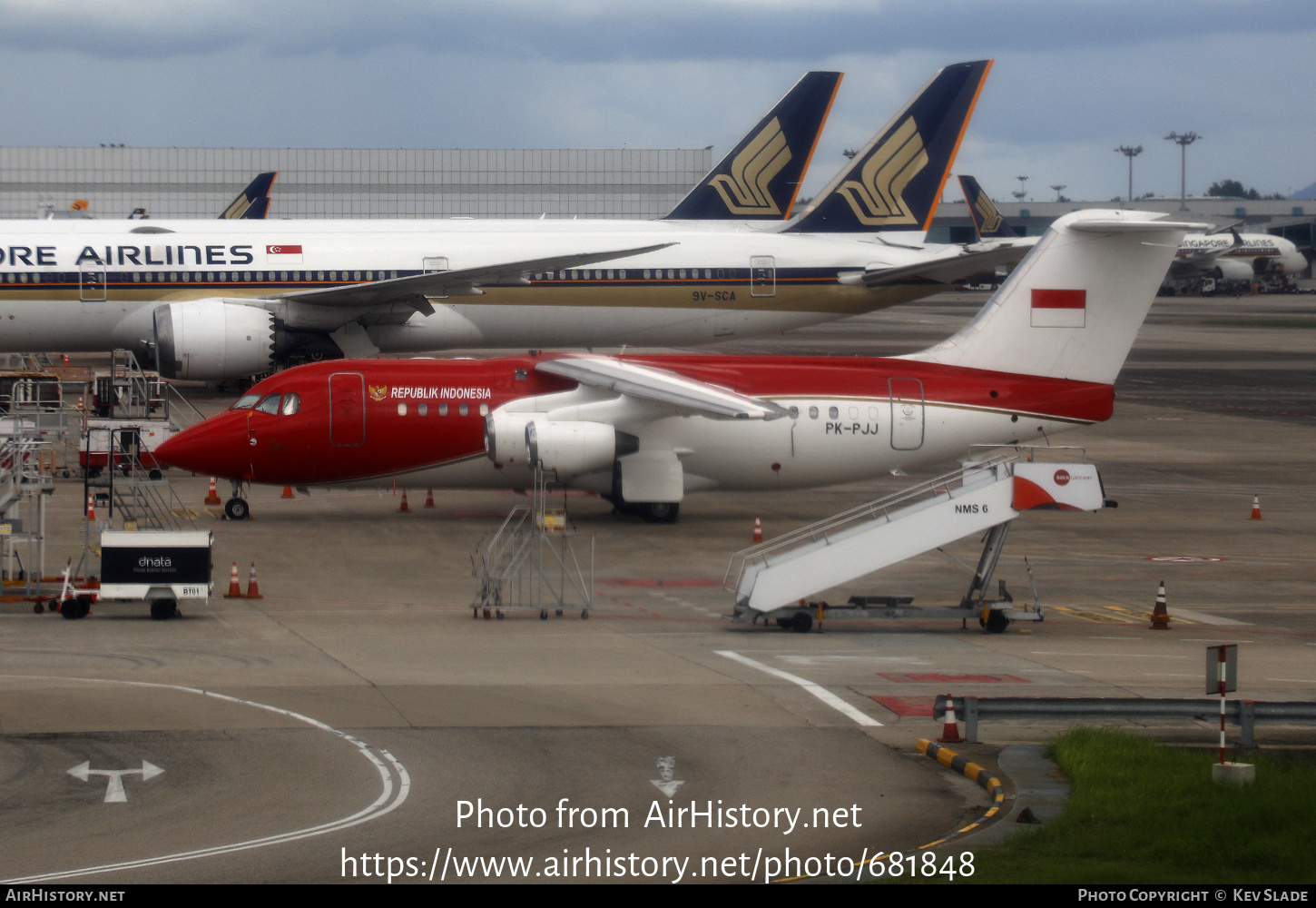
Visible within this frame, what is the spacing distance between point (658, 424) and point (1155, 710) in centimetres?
1841

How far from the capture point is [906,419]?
35250 millimetres

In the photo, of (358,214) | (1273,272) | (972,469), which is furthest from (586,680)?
(1273,272)

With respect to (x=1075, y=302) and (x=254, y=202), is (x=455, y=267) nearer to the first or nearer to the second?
(x=1075, y=302)

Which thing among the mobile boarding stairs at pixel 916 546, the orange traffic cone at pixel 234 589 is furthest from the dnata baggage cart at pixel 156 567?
the mobile boarding stairs at pixel 916 546

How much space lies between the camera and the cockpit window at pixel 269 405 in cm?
3519

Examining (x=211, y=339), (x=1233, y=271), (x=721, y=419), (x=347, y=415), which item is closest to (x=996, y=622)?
(x=721, y=419)

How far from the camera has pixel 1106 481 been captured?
147ft

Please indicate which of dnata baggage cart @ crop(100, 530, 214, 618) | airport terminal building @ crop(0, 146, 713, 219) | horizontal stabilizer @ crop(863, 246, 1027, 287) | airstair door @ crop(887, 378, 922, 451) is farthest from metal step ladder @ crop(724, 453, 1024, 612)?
airport terminal building @ crop(0, 146, 713, 219)

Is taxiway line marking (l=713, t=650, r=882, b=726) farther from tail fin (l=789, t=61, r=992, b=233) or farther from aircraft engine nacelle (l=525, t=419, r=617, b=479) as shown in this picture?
tail fin (l=789, t=61, r=992, b=233)

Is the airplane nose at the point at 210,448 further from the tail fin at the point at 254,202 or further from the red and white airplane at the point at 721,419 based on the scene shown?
the tail fin at the point at 254,202

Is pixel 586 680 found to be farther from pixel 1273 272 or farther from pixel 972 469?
pixel 1273 272

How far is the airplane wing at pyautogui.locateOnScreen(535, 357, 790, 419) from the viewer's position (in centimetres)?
3059

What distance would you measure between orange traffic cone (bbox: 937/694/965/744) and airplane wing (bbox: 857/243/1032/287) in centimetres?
3435

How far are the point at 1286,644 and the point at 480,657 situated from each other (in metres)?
12.6
